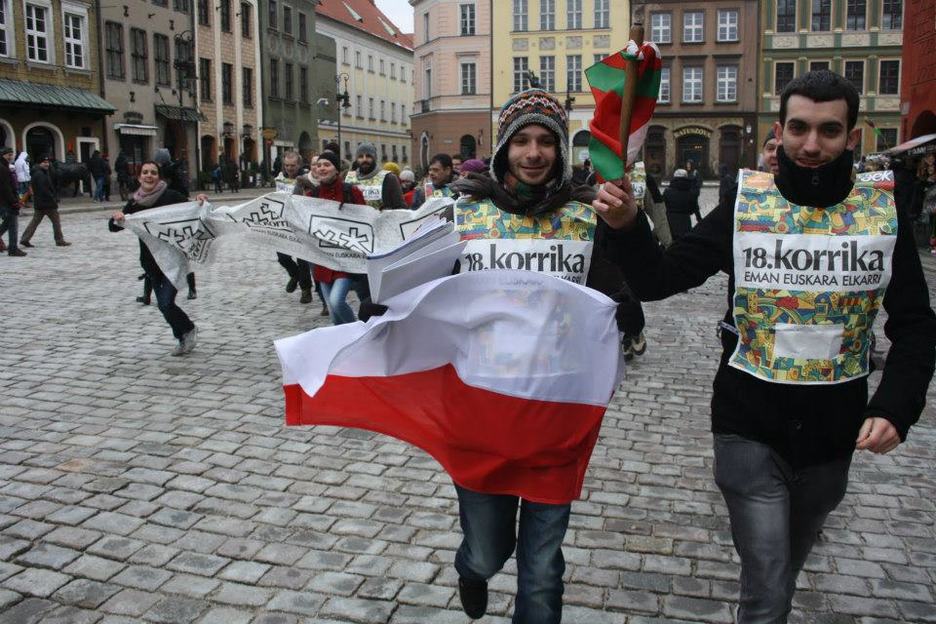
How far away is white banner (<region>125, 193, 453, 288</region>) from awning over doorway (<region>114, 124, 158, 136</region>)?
34.9 meters

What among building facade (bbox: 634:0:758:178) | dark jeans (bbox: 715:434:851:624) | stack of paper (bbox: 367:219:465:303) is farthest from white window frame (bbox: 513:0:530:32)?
dark jeans (bbox: 715:434:851:624)

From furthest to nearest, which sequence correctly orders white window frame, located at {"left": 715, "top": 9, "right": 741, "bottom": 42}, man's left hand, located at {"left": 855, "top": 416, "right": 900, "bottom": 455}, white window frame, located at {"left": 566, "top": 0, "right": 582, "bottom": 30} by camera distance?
white window frame, located at {"left": 566, "top": 0, "right": 582, "bottom": 30} < white window frame, located at {"left": 715, "top": 9, "right": 741, "bottom": 42} < man's left hand, located at {"left": 855, "top": 416, "right": 900, "bottom": 455}

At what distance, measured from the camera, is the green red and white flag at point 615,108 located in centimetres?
238

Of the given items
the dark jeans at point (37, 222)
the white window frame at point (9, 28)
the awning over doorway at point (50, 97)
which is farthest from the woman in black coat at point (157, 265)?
the white window frame at point (9, 28)

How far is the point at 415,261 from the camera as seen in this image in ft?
9.71

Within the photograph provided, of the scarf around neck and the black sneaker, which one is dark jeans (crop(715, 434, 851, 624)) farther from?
the scarf around neck


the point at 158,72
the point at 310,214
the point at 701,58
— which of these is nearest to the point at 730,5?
the point at 701,58

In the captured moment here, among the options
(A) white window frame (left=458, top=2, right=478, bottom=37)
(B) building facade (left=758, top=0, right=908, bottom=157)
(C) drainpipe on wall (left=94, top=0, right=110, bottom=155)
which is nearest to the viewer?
(C) drainpipe on wall (left=94, top=0, right=110, bottom=155)

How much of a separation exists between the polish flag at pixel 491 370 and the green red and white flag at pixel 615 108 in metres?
0.52

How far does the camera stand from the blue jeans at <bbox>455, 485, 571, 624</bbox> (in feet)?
9.95

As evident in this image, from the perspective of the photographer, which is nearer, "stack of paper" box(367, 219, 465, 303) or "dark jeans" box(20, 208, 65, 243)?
"stack of paper" box(367, 219, 465, 303)

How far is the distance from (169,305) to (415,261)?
617cm

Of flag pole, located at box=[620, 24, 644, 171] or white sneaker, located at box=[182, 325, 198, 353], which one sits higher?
flag pole, located at box=[620, 24, 644, 171]

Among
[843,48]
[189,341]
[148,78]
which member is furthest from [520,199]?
[843,48]
